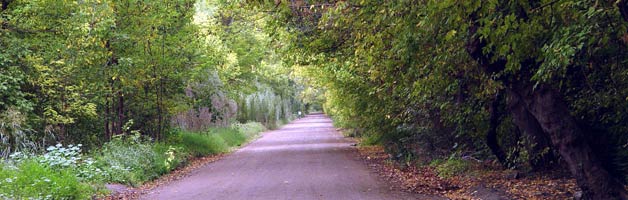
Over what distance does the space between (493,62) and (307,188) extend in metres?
5.06

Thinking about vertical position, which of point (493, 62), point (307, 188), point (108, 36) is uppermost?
point (108, 36)

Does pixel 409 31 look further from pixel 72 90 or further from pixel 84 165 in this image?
pixel 72 90

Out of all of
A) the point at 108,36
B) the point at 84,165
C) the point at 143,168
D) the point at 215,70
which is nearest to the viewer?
the point at 84,165

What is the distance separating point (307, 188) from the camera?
13.8 metres

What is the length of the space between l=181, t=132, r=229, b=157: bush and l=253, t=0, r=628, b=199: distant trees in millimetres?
11103

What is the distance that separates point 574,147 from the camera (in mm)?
9711

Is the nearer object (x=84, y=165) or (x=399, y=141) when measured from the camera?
(x=84, y=165)

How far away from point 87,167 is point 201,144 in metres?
11.9

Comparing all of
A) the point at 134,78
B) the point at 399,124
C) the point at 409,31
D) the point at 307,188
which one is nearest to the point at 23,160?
the point at 307,188

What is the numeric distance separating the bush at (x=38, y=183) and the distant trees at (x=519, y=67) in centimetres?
511

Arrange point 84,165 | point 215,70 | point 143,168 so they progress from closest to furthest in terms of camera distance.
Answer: point 84,165 → point 143,168 → point 215,70

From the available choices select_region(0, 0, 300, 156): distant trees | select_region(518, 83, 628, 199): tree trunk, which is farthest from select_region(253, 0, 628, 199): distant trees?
select_region(0, 0, 300, 156): distant trees

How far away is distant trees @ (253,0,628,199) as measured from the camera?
28.6 ft

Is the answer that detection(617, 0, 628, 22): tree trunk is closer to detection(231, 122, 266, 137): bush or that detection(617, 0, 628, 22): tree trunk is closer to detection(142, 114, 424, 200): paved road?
detection(142, 114, 424, 200): paved road
